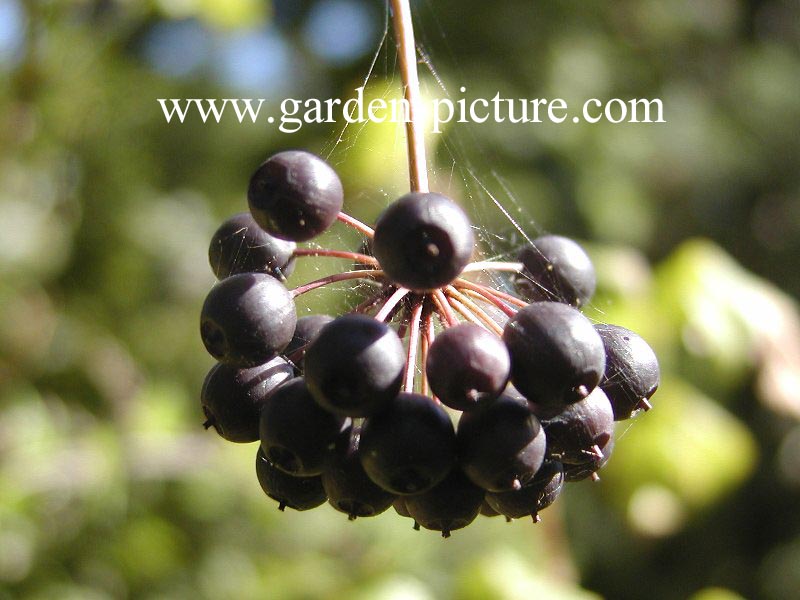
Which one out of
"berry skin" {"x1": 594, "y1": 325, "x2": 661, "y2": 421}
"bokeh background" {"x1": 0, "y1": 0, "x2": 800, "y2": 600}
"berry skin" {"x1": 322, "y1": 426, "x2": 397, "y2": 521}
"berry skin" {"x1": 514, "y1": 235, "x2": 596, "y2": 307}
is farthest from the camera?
→ "bokeh background" {"x1": 0, "y1": 0, "x2": 800, "y2": 600}

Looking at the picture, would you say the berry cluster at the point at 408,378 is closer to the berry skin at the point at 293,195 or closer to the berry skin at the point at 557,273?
the berry skin at the point at 293,195

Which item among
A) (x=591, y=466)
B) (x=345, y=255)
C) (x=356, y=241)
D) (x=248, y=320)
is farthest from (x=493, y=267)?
(x=356, y=241)

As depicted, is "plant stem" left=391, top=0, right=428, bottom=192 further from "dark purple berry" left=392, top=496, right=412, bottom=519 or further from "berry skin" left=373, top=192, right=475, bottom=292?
"dark purple berry" left=392, top=496, right=412, bottom=519

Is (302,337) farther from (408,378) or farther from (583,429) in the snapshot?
(583,429)

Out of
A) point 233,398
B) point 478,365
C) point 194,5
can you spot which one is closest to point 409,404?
point 478,365

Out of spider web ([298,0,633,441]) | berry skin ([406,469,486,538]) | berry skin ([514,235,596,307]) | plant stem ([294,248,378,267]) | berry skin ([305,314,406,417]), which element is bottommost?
A: berry skin ([406,469,486,538])

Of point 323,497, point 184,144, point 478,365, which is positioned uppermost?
point 184,144

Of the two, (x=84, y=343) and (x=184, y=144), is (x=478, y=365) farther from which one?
(x=184, y=144)

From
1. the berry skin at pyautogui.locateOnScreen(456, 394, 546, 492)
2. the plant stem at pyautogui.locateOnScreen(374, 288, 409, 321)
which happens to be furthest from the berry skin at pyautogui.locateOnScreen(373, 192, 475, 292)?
the berry skin at pyautogui.locateOnScreen(456, 394, 546, 492)

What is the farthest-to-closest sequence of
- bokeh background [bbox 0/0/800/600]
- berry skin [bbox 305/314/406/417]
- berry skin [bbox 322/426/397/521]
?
bokeh background [bbox 0/0/800/600] < berry skin [bbox 322/426/397/521] < berry skin [bbox 305/314/406/417]
